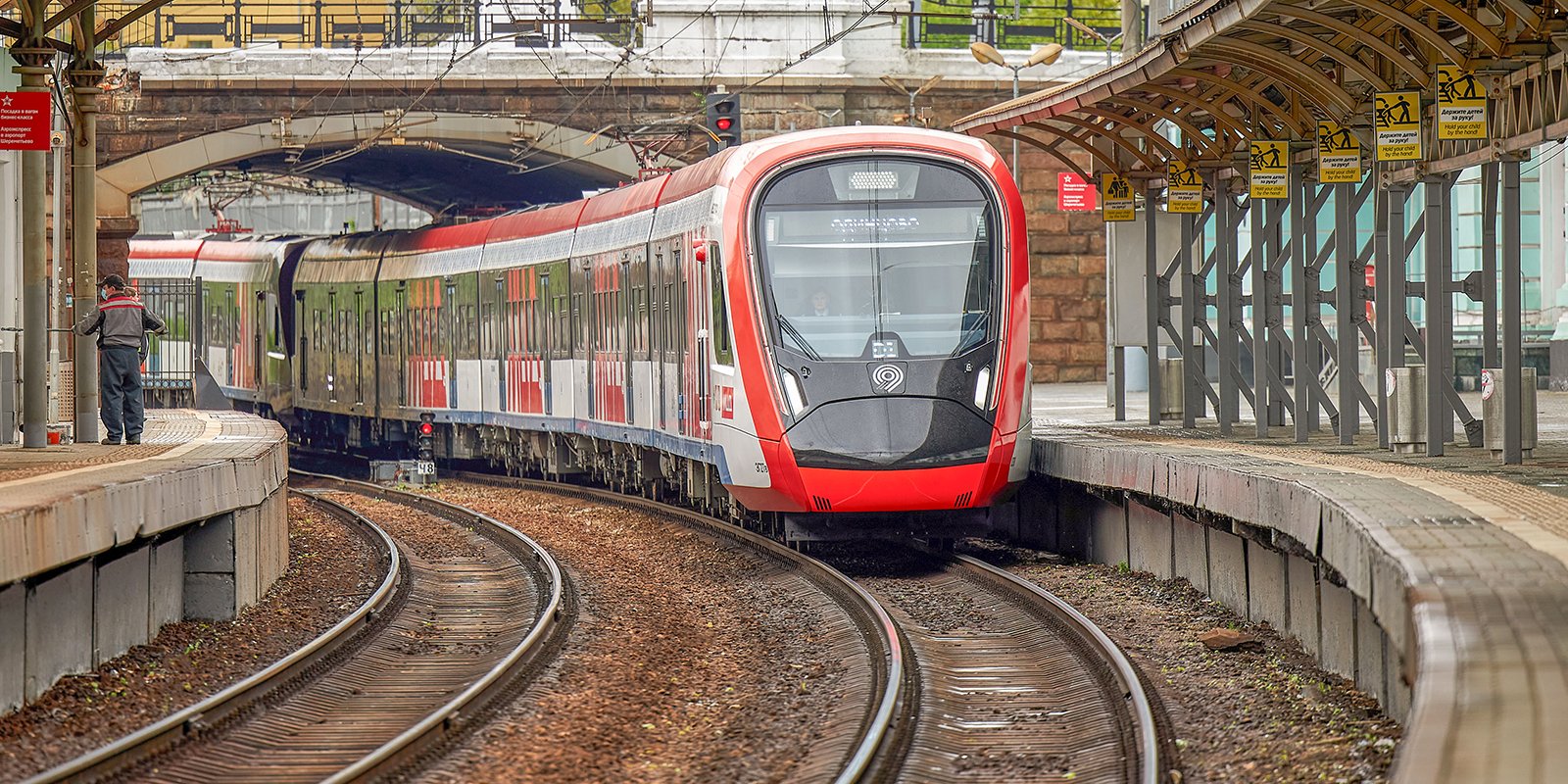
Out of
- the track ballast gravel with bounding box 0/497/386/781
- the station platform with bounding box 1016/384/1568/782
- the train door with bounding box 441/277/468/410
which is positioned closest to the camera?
the station platform with bounding box 1016/384/1568/782

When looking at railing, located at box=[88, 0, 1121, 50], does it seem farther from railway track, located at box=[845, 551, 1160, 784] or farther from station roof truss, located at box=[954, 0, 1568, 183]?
railway track, located at box=[845, 551, 1160, 784]

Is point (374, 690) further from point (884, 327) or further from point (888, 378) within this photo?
point (884, 327)

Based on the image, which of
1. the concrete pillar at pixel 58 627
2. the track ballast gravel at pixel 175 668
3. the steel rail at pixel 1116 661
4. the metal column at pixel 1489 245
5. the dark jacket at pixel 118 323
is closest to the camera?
the steel rail at pixel 1116 661

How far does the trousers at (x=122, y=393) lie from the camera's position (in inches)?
712

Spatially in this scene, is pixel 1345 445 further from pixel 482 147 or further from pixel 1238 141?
A: pixel 482 147

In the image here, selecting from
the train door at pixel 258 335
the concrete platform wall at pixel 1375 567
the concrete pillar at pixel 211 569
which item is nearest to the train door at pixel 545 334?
the concrete platform wall at pixel 1375 567

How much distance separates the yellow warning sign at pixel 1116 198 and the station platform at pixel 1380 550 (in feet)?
8.26

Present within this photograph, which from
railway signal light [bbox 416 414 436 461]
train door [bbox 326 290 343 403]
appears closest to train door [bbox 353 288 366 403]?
train door [bbox 326 290 343 403]

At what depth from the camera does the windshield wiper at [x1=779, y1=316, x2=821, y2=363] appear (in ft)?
52.5

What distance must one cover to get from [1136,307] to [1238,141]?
14.8ft

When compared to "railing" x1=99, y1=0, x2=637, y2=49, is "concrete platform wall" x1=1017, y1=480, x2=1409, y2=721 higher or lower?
lower

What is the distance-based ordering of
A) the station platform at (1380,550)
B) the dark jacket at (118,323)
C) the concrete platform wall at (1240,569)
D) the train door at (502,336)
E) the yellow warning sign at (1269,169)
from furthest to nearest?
the train door at (502,336), the yellow warning sign at (1269,169), the dark jacket at (118,323), the concrete platform wall at (1240,569), the station platform at (1380,550)

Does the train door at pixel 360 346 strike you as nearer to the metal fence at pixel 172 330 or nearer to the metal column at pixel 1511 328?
the metal fence at pixel 172 330

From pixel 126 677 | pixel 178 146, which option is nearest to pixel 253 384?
pixel 178 146
